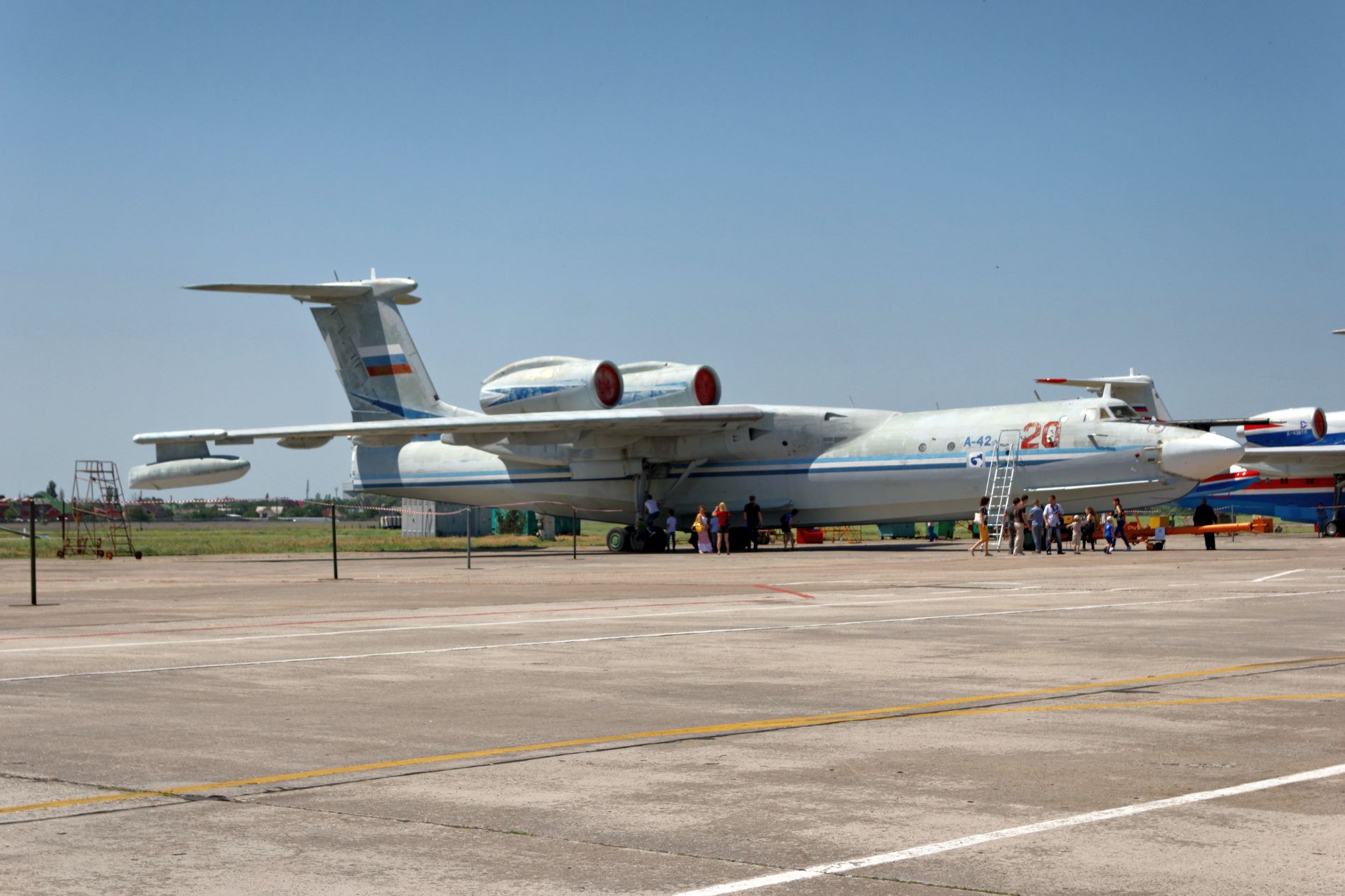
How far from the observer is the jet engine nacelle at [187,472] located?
35969 millimetres

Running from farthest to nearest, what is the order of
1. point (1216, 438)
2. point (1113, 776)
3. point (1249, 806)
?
point (1216, 438)
point (1113, 776)
point (1249, 806)

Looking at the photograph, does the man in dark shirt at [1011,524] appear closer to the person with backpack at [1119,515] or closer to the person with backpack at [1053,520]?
the person with backpack at [1053,520]

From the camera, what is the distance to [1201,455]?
28609 mm

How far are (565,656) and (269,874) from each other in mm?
6149

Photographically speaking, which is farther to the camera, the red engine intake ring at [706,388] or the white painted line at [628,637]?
the red engine intake ring at [706,388]

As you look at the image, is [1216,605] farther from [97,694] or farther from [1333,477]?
[1333,477]

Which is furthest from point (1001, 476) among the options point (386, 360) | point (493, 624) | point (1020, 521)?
point (493, 624)

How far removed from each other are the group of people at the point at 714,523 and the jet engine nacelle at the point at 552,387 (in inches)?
113

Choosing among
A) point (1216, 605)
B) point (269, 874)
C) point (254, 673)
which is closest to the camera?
point (269, 874)

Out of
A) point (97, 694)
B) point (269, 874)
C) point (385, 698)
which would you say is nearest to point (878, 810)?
point (269, 874)

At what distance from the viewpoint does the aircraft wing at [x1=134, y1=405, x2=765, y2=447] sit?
33.6 meters

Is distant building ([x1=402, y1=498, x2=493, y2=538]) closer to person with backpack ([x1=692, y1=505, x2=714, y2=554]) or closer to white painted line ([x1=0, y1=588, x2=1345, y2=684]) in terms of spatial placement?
person with backpack ([x1=692, y1=505, x2=714, y2=554])

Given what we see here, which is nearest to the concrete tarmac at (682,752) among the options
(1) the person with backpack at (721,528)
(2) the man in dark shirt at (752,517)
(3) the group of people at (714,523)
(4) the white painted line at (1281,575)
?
(4) the white painted line at (1281,575)

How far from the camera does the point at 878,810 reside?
5234 millimetres
